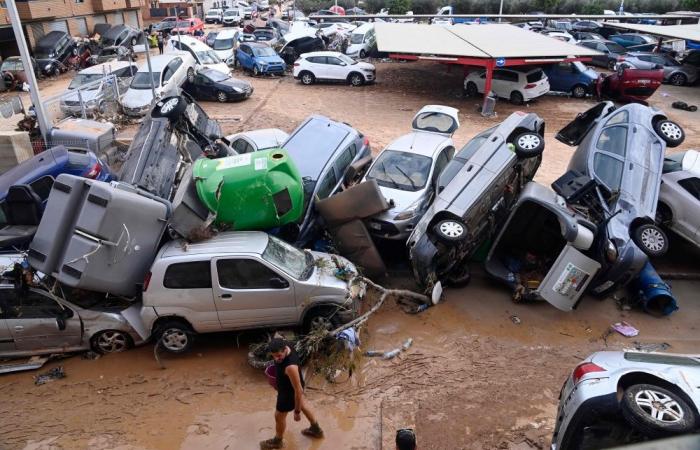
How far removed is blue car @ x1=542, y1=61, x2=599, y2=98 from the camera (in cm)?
2062

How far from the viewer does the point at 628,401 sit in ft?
11.8

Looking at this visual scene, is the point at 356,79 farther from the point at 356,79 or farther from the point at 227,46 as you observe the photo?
the point at 227,46

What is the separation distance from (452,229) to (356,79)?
1620 cm

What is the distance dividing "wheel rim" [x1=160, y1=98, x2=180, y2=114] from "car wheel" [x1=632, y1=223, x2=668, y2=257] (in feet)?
27.0

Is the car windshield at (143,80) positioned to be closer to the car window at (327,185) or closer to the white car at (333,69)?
the white car at (333,69)

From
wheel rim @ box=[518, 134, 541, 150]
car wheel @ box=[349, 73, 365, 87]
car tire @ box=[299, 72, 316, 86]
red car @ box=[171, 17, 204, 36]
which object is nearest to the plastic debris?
wheel rim @ box=[518, 134, 541, 150]

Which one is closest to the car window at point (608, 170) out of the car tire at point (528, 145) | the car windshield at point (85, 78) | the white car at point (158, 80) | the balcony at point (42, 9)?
the car tire at point (528, 145)

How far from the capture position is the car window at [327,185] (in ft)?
29.5

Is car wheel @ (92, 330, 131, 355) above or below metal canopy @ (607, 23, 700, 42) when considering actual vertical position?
below

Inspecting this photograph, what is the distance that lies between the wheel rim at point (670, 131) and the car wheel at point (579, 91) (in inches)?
484

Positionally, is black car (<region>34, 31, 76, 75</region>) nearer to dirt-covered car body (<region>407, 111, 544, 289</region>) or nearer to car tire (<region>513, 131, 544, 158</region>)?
dirt-covered car body (<region>407, 111, 544, 289</region>)

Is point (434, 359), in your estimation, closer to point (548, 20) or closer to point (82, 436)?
point (82, 436)

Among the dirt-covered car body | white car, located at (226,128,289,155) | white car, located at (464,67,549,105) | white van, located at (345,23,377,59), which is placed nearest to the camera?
the dirt-covered car body

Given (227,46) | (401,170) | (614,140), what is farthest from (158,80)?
(614,140)
